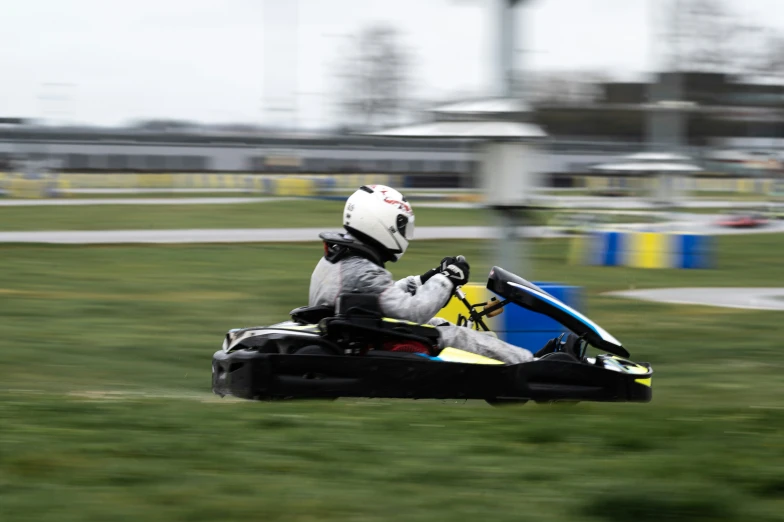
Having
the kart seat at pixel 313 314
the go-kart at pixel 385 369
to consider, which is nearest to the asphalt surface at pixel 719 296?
the go-kart at pixel 385 369

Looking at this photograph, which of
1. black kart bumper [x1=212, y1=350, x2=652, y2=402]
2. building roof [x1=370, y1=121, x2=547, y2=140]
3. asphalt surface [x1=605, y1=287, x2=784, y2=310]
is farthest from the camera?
asphalt surface [x1=605, y1=287, x2=784, y2=310]

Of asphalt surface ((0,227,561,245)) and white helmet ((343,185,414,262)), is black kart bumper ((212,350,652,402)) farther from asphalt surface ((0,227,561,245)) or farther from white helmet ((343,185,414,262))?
asphalt surface ((0,227,561,245))

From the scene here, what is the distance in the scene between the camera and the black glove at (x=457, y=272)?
6195mm

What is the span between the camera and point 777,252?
19438 mm

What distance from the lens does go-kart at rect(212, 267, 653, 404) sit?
600 centimetres

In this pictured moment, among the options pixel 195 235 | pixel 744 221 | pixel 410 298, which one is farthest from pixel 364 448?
pixel 744 221

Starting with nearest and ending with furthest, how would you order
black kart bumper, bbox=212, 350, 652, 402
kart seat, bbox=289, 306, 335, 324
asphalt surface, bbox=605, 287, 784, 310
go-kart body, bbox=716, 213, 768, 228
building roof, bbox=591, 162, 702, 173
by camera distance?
Result: black kart bumper, bbox=212, 350, 652, 402 → kart seat, bbox=289, 306, 335, 324 → asphalt surface, bbox=605, 287, 784, 310 → go-kart body, bbox=716, 213, 768, 228 → building roof, bbox=591, 162, 702, 173

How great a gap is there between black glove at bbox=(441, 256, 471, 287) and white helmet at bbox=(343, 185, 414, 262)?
0.91ft

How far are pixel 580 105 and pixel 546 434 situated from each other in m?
57.2

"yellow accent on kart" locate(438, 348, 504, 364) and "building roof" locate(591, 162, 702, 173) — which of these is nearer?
"yellow accent on kart" locate(438, 348, 504, 364)

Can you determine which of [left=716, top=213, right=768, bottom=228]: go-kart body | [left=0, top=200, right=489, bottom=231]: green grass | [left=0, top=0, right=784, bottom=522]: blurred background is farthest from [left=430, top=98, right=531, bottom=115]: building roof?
[left=716, top=213, right=768, bottom=228]: go-kart body

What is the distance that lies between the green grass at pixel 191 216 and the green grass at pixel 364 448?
1449 cm

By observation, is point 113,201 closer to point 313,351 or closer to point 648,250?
point 648,250

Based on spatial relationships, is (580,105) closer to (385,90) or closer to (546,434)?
(385,90)
